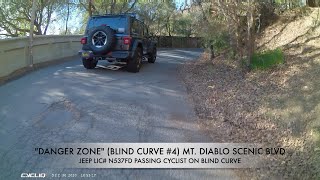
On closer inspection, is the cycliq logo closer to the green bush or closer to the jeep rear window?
the green bush

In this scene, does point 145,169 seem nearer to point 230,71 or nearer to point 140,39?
point 230,71

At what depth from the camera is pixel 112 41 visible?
10.2 m

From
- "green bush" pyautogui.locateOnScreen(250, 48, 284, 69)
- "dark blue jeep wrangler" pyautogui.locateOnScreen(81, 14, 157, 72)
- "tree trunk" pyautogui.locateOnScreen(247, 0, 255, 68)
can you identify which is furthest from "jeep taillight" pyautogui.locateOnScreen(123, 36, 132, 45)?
"green bush" pyautogui.locateOnScreen(250, 48, 284, 69)

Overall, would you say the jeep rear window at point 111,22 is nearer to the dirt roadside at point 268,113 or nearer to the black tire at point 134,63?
the black tire at point 134,63

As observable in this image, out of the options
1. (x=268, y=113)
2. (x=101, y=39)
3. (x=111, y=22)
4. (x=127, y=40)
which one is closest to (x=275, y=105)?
(x=268, y=113)

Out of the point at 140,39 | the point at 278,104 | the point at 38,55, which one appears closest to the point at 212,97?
the point at 278,104

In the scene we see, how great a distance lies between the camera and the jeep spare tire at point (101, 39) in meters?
10.1

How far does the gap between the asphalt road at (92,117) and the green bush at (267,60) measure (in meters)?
2.31

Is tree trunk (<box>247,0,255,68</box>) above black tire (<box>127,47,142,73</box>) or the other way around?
above

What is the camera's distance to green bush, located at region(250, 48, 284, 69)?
8.98 metres

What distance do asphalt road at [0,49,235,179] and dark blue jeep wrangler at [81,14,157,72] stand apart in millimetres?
1257

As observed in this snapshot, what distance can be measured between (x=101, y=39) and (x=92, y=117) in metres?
4.96

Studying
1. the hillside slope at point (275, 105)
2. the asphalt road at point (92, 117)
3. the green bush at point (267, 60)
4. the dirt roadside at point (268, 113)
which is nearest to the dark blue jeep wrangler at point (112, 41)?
the asphalt road at point (92, 117)

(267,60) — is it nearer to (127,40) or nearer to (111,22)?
(127,40)
